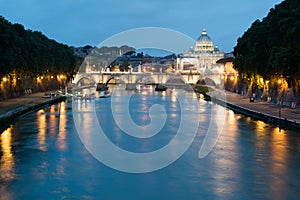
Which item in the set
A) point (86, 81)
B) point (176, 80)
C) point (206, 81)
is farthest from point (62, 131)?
point (176, 80)

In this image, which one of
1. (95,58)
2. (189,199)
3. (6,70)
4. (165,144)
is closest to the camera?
(189,199)

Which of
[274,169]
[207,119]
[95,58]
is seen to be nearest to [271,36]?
[207,119]

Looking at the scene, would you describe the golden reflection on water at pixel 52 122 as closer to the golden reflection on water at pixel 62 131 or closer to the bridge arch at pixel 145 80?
the golden reflection on water at pixel 62 131

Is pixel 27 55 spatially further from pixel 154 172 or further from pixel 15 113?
pixel 154 172

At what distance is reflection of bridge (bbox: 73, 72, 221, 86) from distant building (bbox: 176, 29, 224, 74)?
32.4 meters

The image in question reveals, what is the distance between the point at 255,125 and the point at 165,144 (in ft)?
33.9

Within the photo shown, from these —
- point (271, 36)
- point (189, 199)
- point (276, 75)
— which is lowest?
point (189, 199)

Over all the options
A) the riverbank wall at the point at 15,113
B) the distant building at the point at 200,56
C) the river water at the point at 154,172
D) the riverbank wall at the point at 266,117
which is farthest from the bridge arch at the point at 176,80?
the river water at the point at 154,172

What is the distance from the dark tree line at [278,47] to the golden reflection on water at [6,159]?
21.2 meters

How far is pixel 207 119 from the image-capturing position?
40125 mm

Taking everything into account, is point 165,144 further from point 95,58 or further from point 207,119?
point 95,58

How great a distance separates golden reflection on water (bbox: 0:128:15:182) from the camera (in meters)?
18.9

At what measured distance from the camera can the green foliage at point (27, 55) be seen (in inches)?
1524

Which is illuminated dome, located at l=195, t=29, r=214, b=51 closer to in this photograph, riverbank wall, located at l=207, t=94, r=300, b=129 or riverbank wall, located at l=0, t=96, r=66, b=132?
riverbank wall, located at l=207, t=94, r=300, b=129
